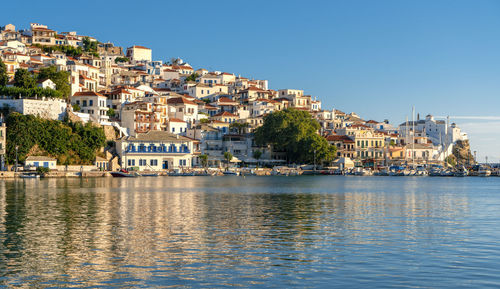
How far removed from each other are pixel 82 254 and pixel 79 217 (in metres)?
10.4

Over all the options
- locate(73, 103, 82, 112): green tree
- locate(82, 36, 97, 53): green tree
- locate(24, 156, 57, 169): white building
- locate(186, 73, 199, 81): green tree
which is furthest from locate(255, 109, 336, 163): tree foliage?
locate(82, 36, 97, 53): green tree

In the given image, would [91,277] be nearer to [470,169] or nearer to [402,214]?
[402,214]

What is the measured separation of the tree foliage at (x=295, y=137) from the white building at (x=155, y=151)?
14474 millimetres

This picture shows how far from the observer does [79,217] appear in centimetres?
→ 2731

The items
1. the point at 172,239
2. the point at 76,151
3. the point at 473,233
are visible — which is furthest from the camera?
the point at 76,151

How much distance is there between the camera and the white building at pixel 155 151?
3381 inches

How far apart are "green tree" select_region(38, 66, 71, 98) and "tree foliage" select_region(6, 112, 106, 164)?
11264mm

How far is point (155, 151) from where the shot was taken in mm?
87688

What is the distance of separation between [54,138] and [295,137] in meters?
40.5

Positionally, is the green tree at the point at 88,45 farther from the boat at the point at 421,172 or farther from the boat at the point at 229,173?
the boat at the point at 421,172

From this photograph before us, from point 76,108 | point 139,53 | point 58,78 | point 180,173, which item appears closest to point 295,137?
point 180,173

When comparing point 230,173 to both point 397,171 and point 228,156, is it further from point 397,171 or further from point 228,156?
point 397,171

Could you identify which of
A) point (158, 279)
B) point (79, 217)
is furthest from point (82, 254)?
point (79, 217)

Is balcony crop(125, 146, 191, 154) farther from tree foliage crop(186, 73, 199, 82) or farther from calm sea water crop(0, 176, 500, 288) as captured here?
calm sea water crop(0, 176, 500, 288)
